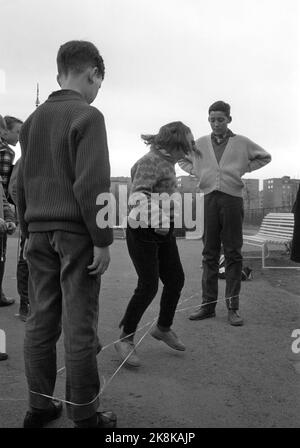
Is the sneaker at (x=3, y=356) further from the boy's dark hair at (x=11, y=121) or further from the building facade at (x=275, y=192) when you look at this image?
the building facade at (x=275, y=192)

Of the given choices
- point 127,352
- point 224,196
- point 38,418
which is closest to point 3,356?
point 127,352

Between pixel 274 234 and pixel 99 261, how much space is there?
7754 millimetres

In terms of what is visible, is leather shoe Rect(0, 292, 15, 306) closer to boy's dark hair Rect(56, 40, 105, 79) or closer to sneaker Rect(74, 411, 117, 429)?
sneaker Rect(74, 411, 117, 429)

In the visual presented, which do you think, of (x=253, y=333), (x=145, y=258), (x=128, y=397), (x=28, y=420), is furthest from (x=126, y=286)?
(x=28, y=420)

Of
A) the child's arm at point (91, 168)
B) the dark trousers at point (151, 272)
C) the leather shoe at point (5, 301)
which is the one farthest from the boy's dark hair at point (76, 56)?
the leather shoe at point (5, 301)

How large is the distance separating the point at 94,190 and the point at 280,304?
3.69 m

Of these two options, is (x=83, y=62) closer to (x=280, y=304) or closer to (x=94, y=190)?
(x=94, y=190)

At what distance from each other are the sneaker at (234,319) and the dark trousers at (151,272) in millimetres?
1033

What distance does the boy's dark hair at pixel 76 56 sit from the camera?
2.36 metres

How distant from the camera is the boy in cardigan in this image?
15.2 feet

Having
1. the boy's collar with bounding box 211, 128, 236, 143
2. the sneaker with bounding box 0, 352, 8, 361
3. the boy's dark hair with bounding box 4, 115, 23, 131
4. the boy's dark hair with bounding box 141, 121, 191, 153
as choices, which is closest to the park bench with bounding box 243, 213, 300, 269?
the boy's collar with bounding box 211, 128, 236, 143

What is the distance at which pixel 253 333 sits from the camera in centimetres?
414

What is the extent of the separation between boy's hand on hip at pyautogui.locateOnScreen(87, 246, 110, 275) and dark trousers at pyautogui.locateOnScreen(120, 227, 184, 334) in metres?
1.08
